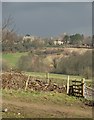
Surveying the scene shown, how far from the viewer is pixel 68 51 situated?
50.8 meters

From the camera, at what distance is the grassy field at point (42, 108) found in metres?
12.8

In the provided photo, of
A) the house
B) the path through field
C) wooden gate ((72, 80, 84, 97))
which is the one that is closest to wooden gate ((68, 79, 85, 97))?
wooden gate ((72, 80, 84, 97))

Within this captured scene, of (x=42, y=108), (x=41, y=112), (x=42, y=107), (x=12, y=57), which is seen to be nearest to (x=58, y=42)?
(x=12, y=57)

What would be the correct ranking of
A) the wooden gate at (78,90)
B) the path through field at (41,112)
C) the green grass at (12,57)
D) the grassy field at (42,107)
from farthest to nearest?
the green grass at (12,57)
the wooden gate at (78,90)
the grassy field at (42,107)
the path through field at (41,112)

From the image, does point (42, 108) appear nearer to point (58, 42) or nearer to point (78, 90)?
point (78, 90)

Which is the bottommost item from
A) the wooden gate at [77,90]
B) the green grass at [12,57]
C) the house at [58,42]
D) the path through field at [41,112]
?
the path through field at [41,112]

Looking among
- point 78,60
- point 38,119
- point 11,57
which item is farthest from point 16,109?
point 78,60

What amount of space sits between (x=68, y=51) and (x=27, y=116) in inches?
1532

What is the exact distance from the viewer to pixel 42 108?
1483 centimetres

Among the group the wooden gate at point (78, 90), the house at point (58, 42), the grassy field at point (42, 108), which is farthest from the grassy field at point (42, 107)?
the house at point (58, 42)

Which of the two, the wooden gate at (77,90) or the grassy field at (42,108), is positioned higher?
the wooden gate at (77,90)

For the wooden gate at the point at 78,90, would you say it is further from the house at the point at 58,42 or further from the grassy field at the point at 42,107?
the house at the point at 58,42

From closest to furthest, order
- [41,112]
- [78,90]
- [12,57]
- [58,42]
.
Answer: [41,112] → [78,90] → [12,57] → [58,42]

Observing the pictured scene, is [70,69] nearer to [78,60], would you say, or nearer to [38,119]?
[78,60]
